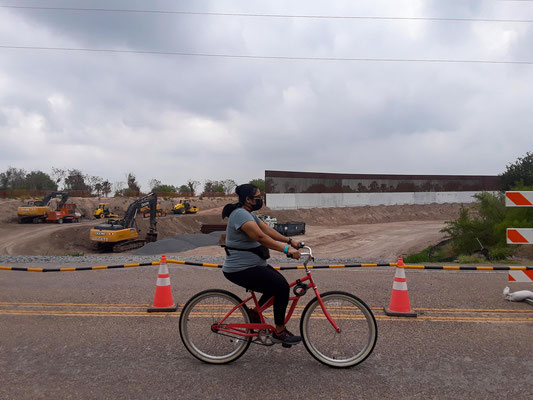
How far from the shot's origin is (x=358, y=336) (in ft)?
13.6

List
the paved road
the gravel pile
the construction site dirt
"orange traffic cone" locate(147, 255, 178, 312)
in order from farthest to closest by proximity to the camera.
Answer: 1. the construction site dirt
2. the gravel pile
3. "orange traffic cone" locate(147, 255, 178, 312)
4. the paved road

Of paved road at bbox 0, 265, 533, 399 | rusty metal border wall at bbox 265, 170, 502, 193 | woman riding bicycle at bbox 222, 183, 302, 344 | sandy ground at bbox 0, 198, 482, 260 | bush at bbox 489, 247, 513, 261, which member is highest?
rusty metal border wall at bbox 265, 170, 502, 193

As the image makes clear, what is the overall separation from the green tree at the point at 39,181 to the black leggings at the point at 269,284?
95.1m

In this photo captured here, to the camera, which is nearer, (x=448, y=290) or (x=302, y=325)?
(x=302, y=325)

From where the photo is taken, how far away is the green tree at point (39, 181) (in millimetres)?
85500

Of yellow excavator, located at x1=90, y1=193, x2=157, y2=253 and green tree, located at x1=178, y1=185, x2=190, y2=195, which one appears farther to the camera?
green tree, located at x1=178, y1=185, x2=190, y2=195

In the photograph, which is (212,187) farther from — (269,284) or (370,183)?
(269,284)

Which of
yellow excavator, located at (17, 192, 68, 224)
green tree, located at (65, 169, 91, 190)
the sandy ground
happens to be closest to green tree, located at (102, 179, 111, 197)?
green tree, located at (65, 169, 91, 190)

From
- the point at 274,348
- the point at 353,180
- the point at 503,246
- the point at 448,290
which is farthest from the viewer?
the point at 353,180

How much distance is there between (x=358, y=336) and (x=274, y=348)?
3.82 ft

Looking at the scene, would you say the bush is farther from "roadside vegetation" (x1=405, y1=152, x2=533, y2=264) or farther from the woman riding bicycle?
the woman riding bicycle

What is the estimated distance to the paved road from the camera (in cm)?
372

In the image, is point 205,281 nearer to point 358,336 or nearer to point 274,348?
point 274,348

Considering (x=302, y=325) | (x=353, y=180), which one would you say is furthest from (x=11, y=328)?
(x=353, y=180)
